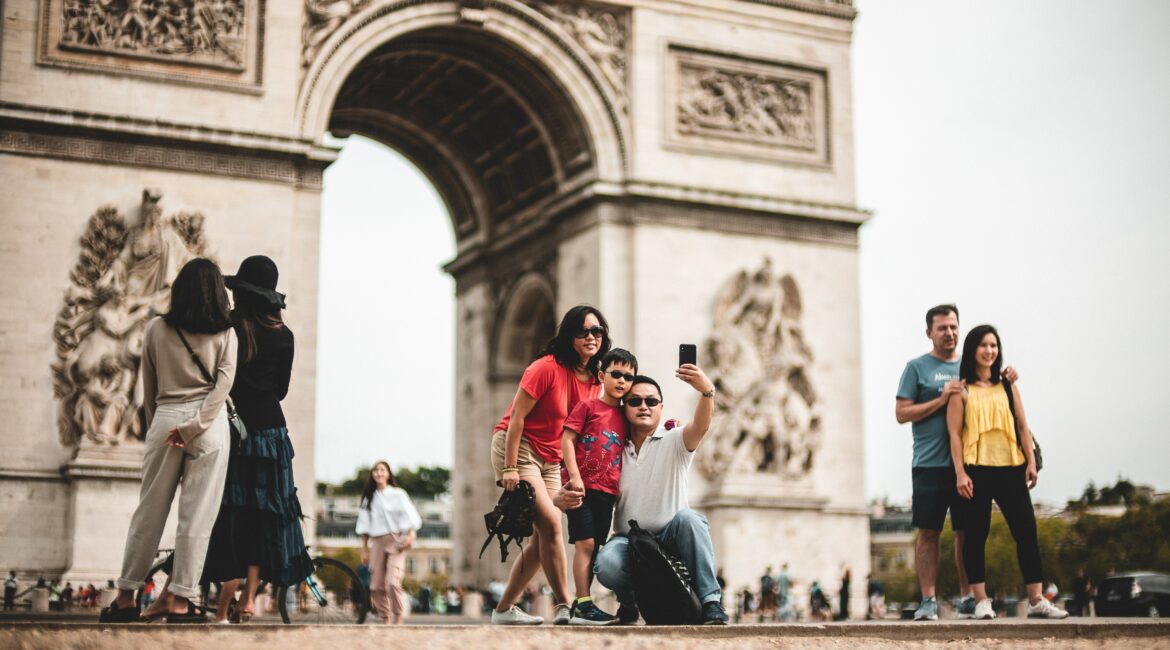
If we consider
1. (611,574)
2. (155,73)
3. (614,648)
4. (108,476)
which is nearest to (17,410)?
(108,476)

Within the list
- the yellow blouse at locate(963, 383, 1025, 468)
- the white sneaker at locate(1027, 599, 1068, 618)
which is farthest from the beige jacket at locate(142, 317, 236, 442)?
the white sneaker at locate(1027, 599, 1068, 618)

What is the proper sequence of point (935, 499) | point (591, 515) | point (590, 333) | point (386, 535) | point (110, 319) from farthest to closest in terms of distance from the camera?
point (110, 319)
point (386, 535)
point (935, 499)
point (590, 333)
point (591, 515)

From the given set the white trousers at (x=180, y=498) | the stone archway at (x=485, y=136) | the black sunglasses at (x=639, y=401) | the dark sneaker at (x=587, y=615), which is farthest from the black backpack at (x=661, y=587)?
the stone archway at (x=485, y=136)

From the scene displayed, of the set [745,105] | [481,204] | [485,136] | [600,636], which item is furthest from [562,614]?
[481,204]

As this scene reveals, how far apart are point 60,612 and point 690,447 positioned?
13407 mm

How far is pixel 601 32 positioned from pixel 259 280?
1783cm

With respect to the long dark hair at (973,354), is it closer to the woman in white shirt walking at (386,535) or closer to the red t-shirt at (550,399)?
the red t-shirt at (550,399)

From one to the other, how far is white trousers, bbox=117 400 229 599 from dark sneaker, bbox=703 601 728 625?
2906 millimetres

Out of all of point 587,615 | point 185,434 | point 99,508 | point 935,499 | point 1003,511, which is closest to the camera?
point 185,434

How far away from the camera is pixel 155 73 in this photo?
23062mm

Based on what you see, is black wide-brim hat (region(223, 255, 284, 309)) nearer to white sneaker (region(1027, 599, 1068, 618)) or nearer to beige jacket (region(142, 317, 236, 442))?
beige jacket (region(142, 317, 236, 442))

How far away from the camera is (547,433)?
34.6 ft

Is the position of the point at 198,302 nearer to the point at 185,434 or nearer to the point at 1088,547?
the point at 185,434

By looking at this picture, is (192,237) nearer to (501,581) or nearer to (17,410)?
(17,410)
